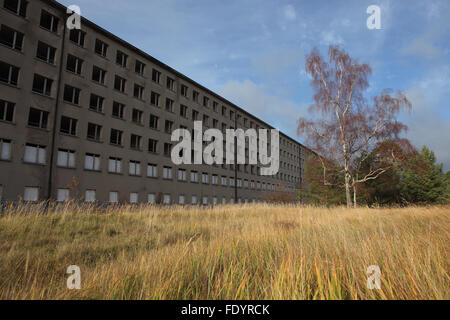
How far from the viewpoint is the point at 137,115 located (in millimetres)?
34312

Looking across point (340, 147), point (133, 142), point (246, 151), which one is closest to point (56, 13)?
point (133, 142)

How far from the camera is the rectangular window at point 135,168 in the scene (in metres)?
31.6

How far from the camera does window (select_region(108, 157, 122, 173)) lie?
1152 inches

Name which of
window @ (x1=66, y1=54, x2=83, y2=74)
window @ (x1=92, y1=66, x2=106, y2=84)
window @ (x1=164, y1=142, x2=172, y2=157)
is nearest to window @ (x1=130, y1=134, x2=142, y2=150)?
window @ (x1=164, y1=142, x2=172, y2=157)

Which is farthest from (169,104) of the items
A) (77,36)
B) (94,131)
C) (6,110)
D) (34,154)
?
(6,110)

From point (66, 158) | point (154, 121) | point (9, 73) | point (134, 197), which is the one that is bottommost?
point (134, 197)

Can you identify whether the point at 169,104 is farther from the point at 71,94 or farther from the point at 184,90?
the point at 71,94

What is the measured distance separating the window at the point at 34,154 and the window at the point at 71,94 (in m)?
5.88

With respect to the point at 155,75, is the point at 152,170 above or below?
below

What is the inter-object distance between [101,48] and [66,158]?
1413cm

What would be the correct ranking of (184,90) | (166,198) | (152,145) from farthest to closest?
1. (184,90)
2. (166,198)
3. (152,145)

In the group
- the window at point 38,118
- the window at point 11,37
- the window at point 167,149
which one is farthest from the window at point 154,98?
the window at point 11,37

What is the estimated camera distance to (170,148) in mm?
38031
